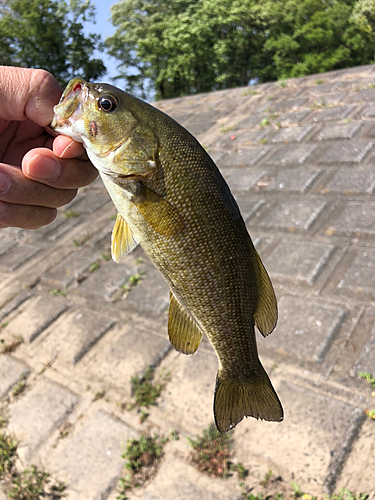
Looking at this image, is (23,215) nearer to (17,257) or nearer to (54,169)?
(54,169)

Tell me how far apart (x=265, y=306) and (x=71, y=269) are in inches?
145

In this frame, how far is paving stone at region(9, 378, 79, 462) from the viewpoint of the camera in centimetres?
294

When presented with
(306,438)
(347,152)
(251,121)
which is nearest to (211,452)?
(306,438)

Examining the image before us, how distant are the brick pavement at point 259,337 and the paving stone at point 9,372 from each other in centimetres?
1

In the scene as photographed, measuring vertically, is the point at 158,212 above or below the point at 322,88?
above

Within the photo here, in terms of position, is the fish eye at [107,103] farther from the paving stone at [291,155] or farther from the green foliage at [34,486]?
the paving stone at [291,155]

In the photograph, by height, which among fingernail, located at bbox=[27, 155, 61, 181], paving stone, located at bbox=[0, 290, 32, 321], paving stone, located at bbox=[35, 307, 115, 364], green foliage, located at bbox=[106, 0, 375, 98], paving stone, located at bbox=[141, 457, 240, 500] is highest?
fingernail, located at bbox=[27, 155, 61, 181]

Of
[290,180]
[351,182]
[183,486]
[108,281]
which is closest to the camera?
[183,486]

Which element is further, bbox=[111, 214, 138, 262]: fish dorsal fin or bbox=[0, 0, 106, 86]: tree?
bbox=[0, 0, 106, 86]: tree

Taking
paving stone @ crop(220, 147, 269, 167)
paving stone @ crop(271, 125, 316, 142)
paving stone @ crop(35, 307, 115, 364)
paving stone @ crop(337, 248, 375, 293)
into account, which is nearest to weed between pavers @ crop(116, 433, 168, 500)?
paving stone @ crop(35, 307, 115, 364)

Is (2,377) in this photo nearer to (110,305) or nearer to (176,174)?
(110,305)

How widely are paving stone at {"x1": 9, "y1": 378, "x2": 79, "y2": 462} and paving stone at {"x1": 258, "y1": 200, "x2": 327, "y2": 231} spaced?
8.95ft

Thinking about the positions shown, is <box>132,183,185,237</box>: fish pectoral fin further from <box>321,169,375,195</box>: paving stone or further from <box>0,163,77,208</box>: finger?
<box>321,169,375,195</box>: paving stone

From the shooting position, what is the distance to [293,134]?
6.31 m
